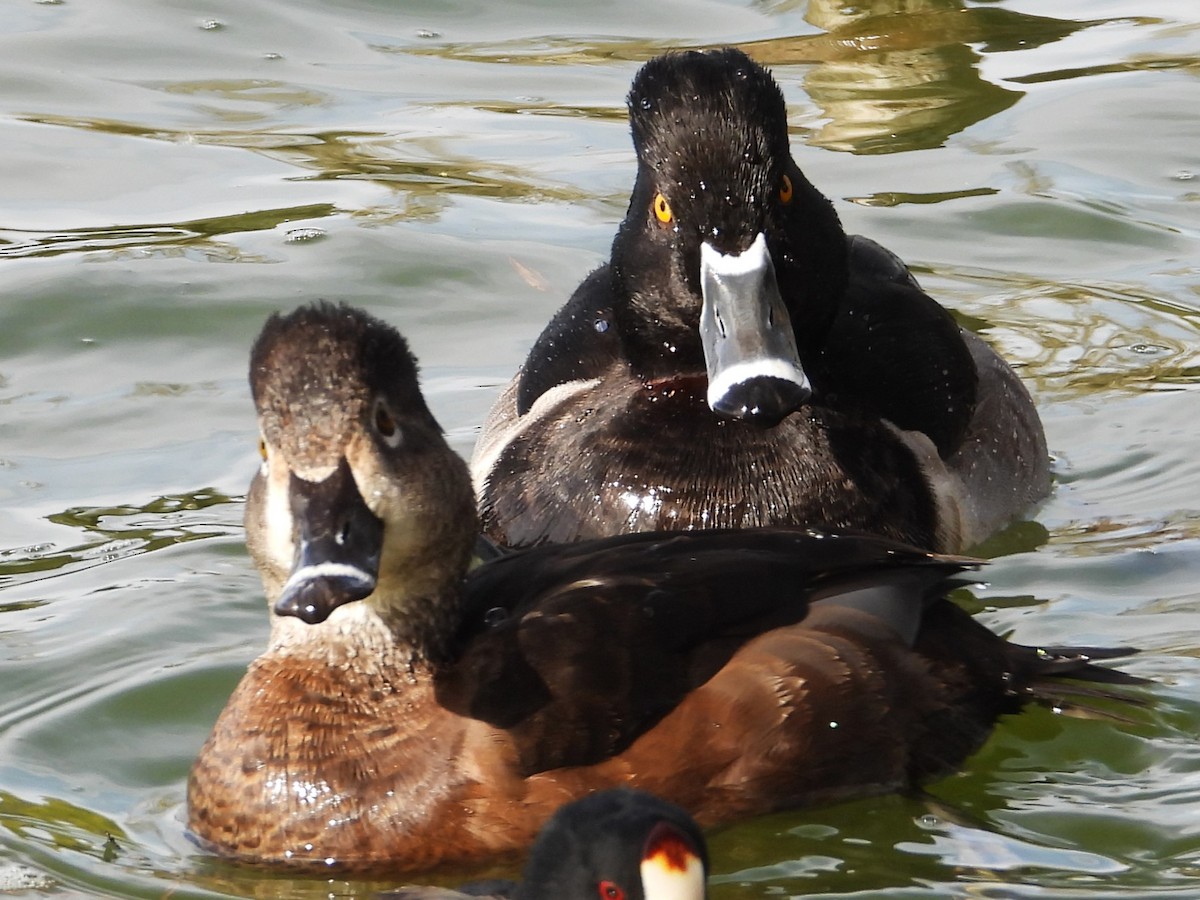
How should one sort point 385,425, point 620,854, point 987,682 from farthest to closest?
point 987,682
point 385,425
point 620,854

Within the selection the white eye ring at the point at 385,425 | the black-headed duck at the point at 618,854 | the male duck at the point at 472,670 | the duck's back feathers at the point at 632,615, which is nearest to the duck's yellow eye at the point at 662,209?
the duck's back feathers at the point at 632,615

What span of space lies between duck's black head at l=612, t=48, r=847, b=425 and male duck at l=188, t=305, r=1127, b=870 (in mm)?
849

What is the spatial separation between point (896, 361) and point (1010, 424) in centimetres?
75

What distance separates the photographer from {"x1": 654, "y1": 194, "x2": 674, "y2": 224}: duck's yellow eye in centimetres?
673

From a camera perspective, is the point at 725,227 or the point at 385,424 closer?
the point at 385,424

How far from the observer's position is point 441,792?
5.21m

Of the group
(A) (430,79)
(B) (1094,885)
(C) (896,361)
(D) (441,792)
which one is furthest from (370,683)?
(A) (430,79)

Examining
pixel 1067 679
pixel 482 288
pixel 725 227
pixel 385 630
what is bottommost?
pixel 1067 679

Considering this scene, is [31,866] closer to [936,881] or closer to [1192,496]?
[936,881]

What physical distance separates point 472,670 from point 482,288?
464 cm

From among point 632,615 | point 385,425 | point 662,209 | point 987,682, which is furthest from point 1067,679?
point 385,425

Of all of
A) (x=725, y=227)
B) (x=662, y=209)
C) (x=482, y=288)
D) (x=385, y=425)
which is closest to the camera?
(x=385, y=425)

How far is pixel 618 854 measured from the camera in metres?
4.35

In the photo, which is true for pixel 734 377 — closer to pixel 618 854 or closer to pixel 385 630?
pixel 385 630
